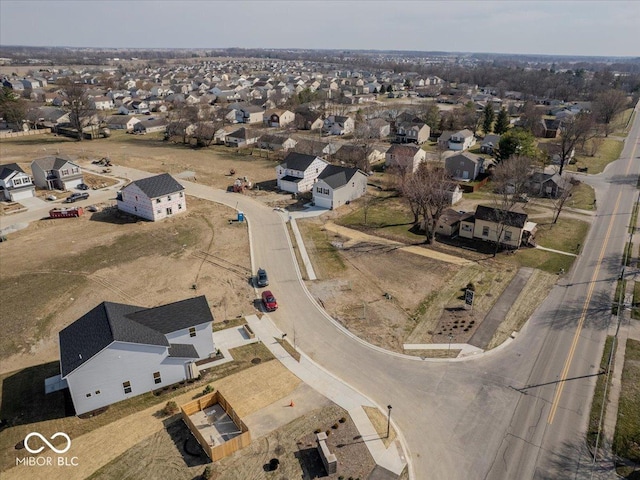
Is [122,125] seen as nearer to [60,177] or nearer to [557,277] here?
[60,177]

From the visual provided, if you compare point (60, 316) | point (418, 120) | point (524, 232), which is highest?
point (418, 120)

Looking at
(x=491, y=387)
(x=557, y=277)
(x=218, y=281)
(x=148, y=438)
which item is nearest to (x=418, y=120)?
(x=557, y=277)

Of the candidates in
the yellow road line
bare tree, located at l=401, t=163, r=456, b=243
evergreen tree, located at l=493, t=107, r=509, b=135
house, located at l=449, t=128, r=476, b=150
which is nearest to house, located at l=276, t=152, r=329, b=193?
bare tree, located at l=401, t=163, r=456, b=243

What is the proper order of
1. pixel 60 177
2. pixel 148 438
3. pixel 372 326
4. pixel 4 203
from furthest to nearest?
pixel 60 177, pixel 4 203, pixel 372 326, pixel 148 438

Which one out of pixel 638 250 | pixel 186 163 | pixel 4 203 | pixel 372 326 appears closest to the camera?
pixel 372 326

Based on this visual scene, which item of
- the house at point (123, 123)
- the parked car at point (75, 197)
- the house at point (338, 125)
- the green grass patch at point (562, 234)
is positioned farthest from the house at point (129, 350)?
the house at point (123, 123)

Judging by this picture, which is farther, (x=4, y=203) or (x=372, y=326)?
(x=4, y=203)

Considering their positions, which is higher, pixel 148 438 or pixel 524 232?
pixel 524 232
